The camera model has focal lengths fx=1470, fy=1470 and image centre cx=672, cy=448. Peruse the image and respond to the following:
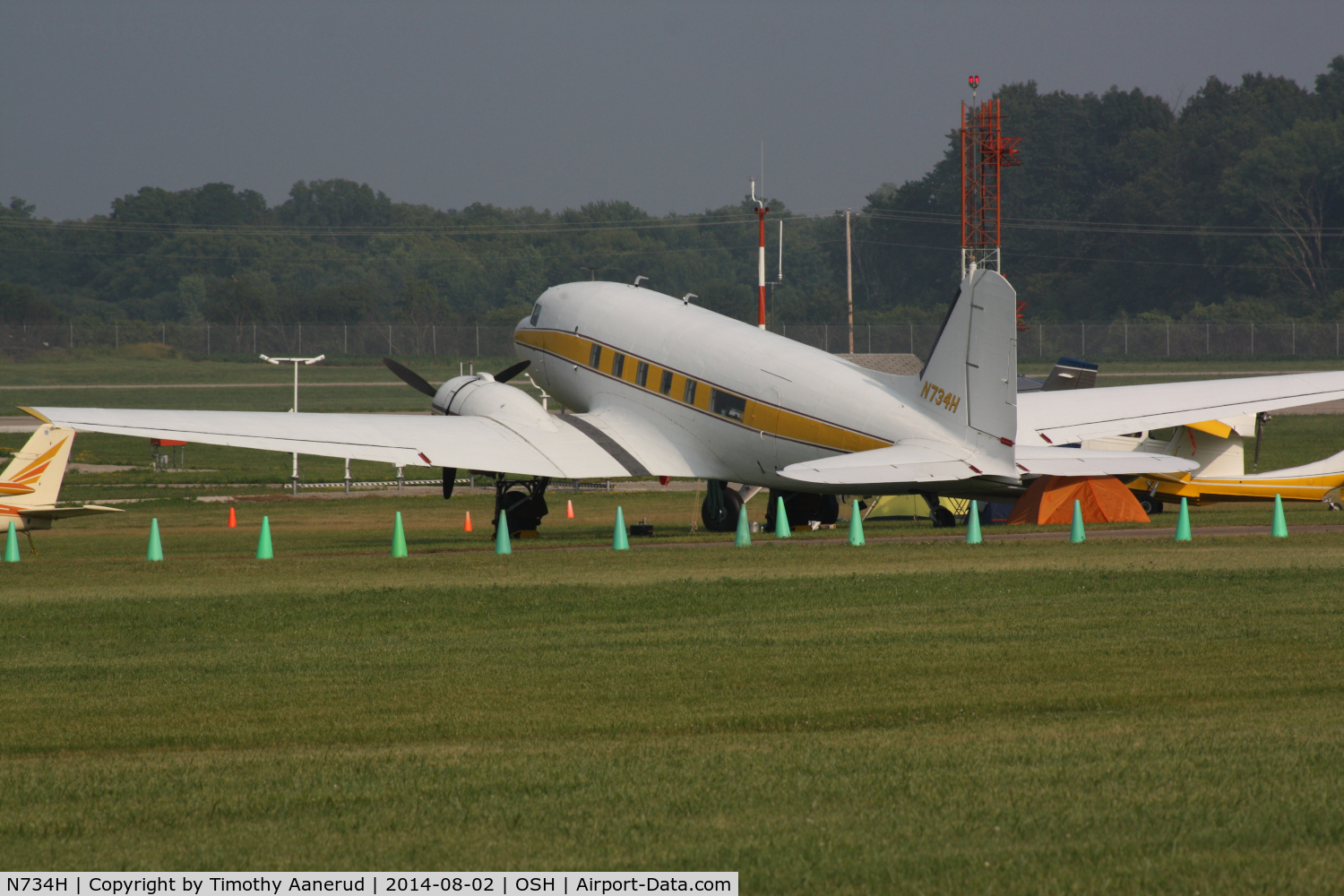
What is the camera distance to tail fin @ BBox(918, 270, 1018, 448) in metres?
20.8

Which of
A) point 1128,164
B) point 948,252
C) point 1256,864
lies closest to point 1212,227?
point 1128,164

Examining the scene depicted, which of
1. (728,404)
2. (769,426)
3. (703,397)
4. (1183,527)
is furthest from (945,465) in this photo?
(703,397)

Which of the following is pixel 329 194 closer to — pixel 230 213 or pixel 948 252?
pixel 230 213

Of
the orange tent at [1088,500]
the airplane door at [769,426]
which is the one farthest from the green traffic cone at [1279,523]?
the airplane door at [769,426]

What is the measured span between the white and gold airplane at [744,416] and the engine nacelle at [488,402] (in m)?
0.04

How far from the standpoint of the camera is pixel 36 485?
26.2m

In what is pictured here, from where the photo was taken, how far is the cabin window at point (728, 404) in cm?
2511

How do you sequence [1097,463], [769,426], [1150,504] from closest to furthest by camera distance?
1. [1097,463]
2. [769,426]
3. [1150,504]

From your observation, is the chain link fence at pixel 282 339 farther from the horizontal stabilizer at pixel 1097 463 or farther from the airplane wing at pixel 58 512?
the horizontal stabilizer at pixel 1097 463

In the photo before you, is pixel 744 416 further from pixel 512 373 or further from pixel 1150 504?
pixel 1150 504

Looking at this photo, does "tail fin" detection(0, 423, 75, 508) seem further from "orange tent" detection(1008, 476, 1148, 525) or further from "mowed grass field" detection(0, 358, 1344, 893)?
"orange tent" detection(1008, 476, 1148, 525)

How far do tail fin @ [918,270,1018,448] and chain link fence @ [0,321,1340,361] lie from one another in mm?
68490

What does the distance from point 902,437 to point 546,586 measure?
6903mm

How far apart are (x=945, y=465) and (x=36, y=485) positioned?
16.1m
